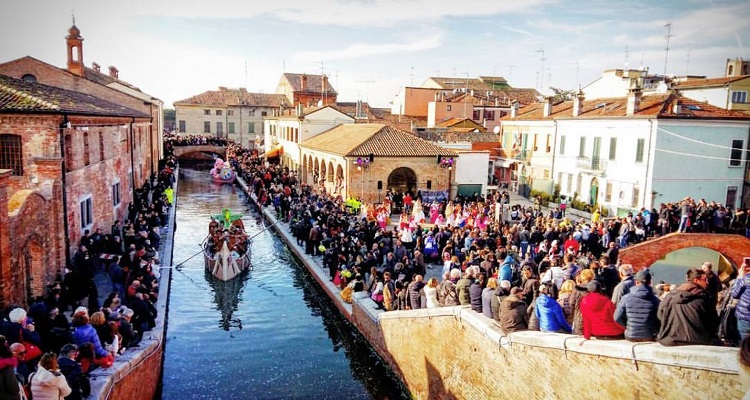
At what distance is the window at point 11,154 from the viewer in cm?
1340

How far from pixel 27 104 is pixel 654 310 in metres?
14.6

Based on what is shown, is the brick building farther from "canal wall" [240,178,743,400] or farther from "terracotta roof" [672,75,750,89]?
"terracotta roof" [672,75,750,89]

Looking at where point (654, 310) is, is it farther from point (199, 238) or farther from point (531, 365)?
point (199, 238)

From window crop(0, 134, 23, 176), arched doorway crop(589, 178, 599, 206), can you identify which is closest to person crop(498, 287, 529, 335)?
window crop(0, 134, 23, 176)

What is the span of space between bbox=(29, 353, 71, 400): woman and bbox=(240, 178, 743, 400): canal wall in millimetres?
6045

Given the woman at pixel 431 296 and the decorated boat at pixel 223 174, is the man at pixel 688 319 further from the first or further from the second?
the decorated boat at pixel 223 174

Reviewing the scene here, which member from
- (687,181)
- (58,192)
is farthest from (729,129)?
(58,192)

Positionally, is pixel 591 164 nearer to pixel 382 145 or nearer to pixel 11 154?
pixel 382 145

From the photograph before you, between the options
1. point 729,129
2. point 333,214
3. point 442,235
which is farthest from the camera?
point 729,129

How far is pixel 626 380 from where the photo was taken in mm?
6484

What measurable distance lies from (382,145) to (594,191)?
36.9 ft

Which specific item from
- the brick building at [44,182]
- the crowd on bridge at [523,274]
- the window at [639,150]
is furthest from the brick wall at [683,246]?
the brick building at [44,182]

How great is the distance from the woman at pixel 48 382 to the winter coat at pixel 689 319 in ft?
23.1

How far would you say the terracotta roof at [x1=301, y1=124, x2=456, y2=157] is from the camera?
28094 mm
